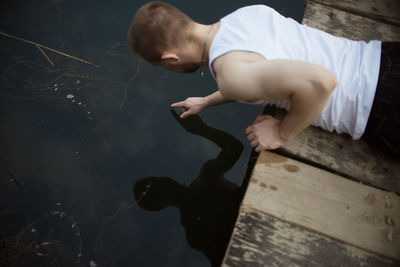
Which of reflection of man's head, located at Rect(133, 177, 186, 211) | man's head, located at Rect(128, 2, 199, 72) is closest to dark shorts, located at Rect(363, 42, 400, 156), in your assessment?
man's head, located at Rect(128, 2, 199, 72)

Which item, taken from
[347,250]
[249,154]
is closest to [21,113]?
[249,154]

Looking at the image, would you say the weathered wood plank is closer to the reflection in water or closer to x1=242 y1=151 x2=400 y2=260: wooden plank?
x1=242 y1=151 x2=400 y2=260: wooden plank

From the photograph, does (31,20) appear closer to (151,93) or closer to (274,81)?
(151,93)

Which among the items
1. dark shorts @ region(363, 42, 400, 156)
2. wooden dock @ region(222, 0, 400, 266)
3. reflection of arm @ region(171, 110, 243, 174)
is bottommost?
reflection of arm @ region(171, 110, 243, 174)

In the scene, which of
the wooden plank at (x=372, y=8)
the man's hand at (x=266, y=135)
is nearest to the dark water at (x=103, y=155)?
the man's hand at (x=266, y=135)

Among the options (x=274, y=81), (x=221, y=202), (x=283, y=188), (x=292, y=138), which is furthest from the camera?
(x=221, y=202)

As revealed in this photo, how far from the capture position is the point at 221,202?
1479mm

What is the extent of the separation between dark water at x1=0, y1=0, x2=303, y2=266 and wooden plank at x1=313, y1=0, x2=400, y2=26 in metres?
0.90

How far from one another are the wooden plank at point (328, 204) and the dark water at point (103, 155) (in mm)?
431

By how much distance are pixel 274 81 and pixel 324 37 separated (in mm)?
532

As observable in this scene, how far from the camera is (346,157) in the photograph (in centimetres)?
120

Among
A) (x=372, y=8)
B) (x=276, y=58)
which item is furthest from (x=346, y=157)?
(x=372, y=8)

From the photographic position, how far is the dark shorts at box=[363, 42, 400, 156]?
105cm

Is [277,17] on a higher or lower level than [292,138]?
higher
